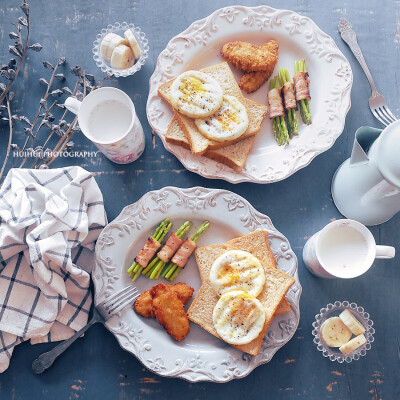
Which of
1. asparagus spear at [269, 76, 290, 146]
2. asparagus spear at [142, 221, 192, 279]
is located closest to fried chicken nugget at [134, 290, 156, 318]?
asparagus spear at [142, 221, 192, 279]

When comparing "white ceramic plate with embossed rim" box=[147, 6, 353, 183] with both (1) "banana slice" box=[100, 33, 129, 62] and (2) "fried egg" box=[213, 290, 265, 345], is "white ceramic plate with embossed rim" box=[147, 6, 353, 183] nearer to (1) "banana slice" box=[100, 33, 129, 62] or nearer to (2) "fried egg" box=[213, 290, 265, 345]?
(1) "banana slice" box=[100, 33, 129, 62]

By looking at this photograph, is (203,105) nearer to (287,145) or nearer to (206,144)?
(206,144)

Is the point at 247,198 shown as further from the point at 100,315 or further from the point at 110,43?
the point at 110,43

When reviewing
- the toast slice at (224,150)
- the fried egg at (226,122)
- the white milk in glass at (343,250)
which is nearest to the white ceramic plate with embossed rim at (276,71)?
the toast slice at (224,150)

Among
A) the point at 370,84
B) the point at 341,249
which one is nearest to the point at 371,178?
the point at 341,249

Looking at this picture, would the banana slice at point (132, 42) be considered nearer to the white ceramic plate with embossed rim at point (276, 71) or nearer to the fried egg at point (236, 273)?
the white ceramic plate with embossed rim at point (276, 71)
